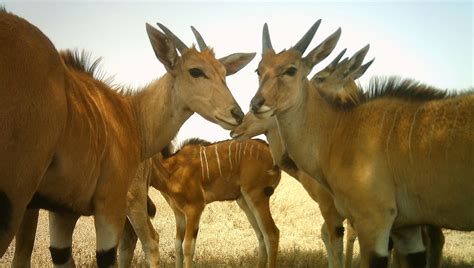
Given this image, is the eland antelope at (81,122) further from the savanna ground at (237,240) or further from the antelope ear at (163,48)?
the savanna ground at (237,240)

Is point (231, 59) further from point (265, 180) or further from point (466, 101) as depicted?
A: point (265, 180)

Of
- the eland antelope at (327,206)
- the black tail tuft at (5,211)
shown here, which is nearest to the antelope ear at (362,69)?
the eland antelope at (327,206)

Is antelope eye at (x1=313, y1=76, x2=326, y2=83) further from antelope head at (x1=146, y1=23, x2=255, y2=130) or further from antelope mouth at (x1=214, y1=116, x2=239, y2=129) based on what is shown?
antelope mouth at (x1=214, y1=116, x2=239, y2=129)

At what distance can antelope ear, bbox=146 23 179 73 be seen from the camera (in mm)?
6609

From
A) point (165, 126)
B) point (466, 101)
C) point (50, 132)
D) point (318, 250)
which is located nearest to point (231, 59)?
point (165, 126)

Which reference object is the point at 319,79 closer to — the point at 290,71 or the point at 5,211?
the point at 290,71

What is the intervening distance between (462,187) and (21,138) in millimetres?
4171

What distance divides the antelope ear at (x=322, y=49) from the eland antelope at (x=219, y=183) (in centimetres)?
488

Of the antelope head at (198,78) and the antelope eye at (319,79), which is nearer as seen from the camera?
the antelope head at (198,78)

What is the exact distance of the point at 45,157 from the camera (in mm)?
4137

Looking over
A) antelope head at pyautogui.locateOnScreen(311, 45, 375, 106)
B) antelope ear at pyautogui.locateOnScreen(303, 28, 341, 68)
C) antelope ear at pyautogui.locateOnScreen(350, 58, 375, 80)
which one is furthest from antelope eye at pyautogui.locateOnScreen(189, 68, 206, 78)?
antelope ear at pyautogui.locateOnScreen(350, 58, 375, 80)

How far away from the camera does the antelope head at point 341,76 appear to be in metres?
7.46

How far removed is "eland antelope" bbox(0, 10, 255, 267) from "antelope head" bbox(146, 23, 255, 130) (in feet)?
0.04

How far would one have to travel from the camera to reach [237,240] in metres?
14.1
